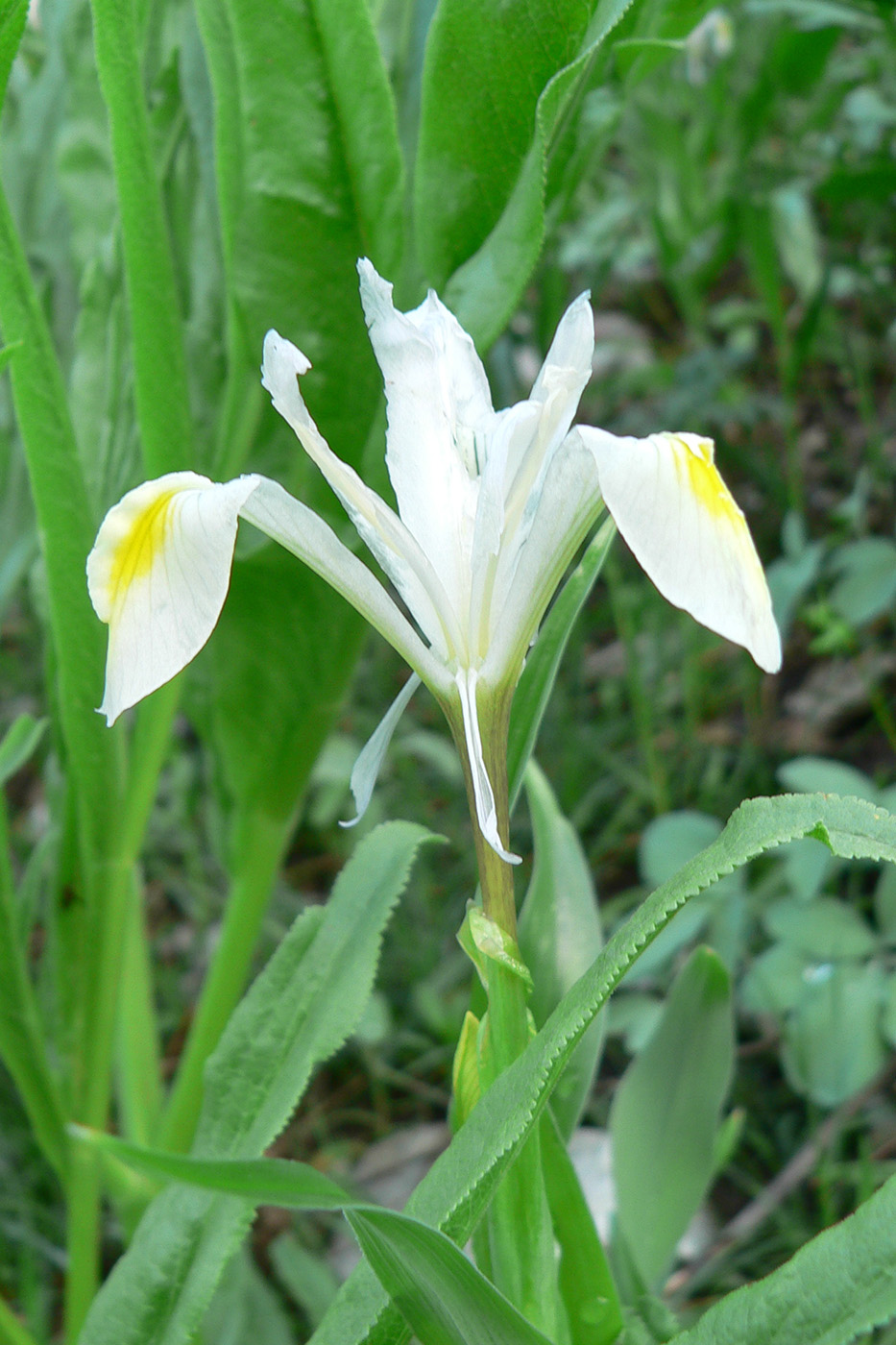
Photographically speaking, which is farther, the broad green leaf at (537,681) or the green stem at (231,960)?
the green stem at (231,960)

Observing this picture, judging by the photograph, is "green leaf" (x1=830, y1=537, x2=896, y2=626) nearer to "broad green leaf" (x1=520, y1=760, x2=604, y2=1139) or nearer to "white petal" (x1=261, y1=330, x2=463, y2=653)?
"broad green leaf" (x1=520, y1=760, x2=604, y2=1139)

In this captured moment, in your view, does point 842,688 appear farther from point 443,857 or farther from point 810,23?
point 810,23

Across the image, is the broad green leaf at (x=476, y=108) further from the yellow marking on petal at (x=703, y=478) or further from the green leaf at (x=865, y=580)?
the green leaf at (x=865, y=580)

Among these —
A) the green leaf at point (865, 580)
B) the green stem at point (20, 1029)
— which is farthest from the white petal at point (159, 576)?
the green leaf at point (865, 580)

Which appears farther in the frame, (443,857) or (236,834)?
(443,857)

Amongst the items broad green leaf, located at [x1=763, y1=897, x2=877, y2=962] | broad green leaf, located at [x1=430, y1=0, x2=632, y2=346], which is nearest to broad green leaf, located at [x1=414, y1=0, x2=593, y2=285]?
broad green leaf, located at [x1=430, y1=0, x2=632, y2=346]

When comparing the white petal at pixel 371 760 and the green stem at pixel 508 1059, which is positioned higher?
the white petal at pixel 371 760

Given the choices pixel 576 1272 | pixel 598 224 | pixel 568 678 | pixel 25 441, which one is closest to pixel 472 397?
pixel 25 441
